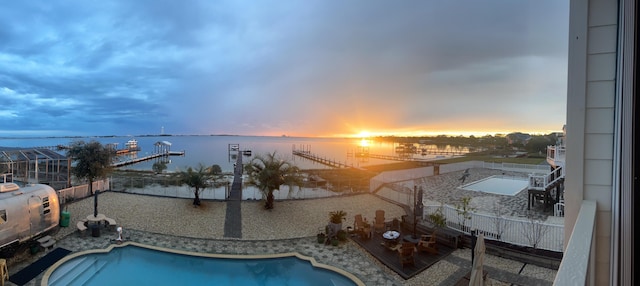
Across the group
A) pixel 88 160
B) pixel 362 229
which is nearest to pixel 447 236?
pixel 362 229

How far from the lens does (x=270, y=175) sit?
10094 millimetres

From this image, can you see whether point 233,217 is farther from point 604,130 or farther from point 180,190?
point 604,130

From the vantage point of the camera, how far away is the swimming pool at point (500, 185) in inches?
482

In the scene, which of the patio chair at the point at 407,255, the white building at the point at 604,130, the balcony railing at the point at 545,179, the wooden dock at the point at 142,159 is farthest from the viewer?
the wooden dock at the point at 142,159

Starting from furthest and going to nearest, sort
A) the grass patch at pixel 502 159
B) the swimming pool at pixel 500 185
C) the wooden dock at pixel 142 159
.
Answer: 1. the wooden dock at pixel 142 159
2. the grass patch at pixel 502 159
3. the swimming pool at pixel 500 185

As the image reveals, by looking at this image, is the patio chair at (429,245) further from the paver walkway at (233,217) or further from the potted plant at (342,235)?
the paver walkway at (233,217)

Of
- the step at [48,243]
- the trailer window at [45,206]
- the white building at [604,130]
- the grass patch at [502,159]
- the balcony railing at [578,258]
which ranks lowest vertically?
the step at [48,243]

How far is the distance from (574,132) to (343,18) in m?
8.27

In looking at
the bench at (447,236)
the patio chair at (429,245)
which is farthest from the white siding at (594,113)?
the bench at (447,236)

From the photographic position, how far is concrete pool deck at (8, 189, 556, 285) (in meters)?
5.48

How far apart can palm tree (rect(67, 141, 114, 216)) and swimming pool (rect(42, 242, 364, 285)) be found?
6.02 meters

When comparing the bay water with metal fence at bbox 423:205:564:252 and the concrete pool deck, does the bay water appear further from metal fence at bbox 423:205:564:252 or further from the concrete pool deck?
metal fence at bbox 423:205:564:252

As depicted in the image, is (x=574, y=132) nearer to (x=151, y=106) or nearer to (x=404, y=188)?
(x=404, y=188)

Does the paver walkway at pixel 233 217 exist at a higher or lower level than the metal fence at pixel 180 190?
lower
